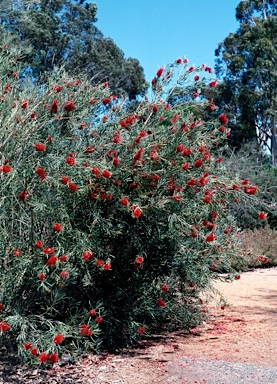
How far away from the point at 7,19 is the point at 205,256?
13.5 meters

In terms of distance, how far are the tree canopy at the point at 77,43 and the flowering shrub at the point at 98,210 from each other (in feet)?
51.5

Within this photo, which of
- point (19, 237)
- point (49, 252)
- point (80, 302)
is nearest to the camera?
point (49, 252)

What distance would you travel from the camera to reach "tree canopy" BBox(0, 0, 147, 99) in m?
22.4

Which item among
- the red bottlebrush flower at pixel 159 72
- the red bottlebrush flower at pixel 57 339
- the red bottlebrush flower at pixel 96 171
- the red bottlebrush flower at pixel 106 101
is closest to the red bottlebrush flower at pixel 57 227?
the red bottlebrush flower at pixel 96 171

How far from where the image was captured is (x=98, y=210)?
5176 millimetres

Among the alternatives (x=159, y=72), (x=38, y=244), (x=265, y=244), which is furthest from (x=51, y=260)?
(x=265, y=244)

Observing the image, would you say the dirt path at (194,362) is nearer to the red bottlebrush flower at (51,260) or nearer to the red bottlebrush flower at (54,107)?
the red bottlebrush flower at (51,260)

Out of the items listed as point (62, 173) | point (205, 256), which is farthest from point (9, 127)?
point (205, 256)

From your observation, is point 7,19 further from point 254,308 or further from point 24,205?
point 24,205

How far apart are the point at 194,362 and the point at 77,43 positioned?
71.2ft

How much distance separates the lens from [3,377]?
16.1ft

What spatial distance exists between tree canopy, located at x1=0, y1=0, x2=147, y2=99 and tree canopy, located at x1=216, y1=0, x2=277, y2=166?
4.87 metres

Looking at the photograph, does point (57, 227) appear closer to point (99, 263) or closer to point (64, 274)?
A: point (64, 274)

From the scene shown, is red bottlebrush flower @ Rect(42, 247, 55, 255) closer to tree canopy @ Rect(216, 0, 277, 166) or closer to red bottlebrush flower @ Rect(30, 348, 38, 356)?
red bottlebrush flower @ Rect(30, 348, 38, 356)
